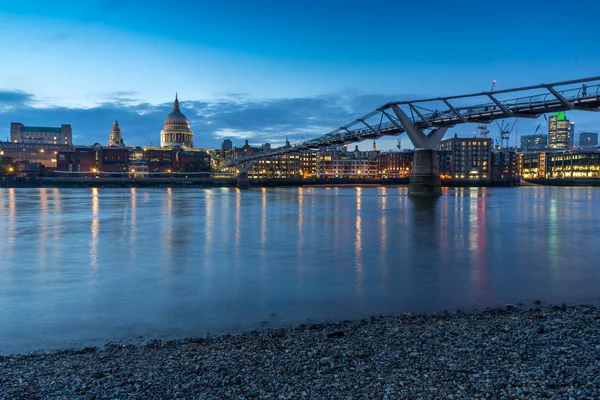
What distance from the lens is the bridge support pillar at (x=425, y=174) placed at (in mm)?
54025

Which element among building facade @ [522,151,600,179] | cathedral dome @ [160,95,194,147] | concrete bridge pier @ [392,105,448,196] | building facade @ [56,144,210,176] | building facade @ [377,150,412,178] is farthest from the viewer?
cathedral dome @ [160,95,194,147]

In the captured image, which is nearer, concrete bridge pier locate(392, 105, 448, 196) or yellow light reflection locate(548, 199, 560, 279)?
yellow light reflection locate(548, 199, 560, 279)

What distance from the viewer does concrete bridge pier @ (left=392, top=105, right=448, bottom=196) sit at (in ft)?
173

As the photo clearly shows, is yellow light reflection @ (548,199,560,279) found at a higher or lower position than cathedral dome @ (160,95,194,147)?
lower

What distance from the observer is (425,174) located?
2219 inches

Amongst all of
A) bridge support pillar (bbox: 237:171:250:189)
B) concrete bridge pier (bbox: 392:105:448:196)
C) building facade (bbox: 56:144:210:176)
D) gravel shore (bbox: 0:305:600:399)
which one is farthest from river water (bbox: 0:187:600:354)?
building facade (bbox: 56:144:210:176)

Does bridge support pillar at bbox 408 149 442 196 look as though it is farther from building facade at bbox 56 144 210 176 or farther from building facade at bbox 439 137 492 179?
building facade at bbox 439 137 492 179

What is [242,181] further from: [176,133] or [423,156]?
[176,133]

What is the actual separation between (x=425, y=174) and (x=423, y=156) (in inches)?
132

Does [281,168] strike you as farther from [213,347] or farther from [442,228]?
[213,347]

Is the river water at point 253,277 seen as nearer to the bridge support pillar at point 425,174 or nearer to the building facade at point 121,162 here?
the bridge support pillar at point 425,174

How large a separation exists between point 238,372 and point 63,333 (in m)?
3.97

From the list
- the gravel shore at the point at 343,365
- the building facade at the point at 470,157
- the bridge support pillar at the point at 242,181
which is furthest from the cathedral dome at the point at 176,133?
the gravel shore at the point at 343,365

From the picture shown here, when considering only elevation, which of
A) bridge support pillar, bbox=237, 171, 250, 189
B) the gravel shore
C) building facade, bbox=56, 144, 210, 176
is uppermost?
building facade, bbox=56, 144, 210, 176
